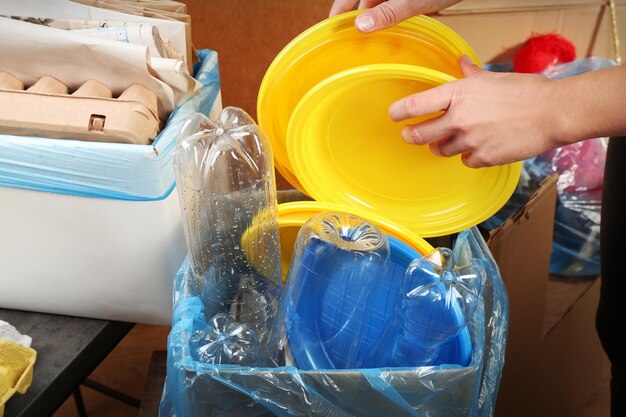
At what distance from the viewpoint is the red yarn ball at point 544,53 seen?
5.77 feet

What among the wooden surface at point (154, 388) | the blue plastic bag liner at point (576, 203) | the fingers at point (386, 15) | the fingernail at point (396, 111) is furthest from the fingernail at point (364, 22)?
the blue plastic bag liner at point (576, 203)

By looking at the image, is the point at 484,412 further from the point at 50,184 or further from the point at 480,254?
the point at 50,184

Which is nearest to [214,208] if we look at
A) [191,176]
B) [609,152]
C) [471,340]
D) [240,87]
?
[191,176]

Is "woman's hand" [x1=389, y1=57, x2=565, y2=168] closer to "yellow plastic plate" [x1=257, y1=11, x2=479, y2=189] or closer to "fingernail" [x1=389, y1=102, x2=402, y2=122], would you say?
"fingernail" [x1=389, y1=102, x2=402, y2=122]

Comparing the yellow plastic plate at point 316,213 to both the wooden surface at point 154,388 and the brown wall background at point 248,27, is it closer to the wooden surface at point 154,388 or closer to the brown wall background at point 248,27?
the wooden surface at point 154,388

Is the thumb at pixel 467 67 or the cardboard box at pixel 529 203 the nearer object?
the thumb at pixel 467 67

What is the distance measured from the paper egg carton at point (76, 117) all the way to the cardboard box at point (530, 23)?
1.39 m

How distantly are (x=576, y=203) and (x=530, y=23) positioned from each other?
681 mm

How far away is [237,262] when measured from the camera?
0.80 m

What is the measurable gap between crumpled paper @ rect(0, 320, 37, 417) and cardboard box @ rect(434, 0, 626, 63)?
160cm

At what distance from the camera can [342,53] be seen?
0.89 metres

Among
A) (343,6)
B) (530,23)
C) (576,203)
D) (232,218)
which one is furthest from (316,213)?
(530,23)

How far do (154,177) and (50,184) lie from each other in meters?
0.13

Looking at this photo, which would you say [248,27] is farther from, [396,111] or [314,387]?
[314,387]
